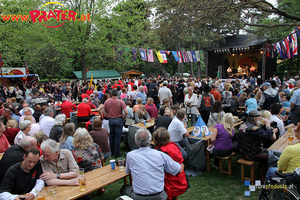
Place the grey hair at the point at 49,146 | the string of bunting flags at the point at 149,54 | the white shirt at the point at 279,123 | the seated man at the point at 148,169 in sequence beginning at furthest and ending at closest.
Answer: the string of bunting flags at the point at 149,54
the white shirt at the point at 279,123
the grey hair at the point at 49,146
the seated man at the point at 148,169

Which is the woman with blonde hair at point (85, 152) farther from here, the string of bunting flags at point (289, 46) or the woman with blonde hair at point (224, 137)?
the string of bunting flags at point (289, 46)

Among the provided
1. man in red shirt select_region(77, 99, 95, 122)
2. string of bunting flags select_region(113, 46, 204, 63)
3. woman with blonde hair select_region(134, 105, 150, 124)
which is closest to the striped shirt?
woman with blonde hair select_region(134, 105, 150, 124)

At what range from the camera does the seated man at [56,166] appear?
8.45 feet

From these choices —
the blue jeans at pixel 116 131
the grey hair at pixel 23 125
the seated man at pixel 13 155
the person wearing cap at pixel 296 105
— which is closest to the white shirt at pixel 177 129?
the blue jeans at pixel 116 131

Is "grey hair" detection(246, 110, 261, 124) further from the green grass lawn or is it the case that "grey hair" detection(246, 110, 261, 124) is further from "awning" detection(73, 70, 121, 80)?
"awning" detection(73, 70, 121, 80)

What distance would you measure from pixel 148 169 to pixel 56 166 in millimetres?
1294

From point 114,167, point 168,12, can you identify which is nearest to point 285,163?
point 114,167

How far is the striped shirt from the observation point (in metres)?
2.68

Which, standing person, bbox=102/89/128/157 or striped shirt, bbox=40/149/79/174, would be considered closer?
striped shirt, bbox=40/149/79/174

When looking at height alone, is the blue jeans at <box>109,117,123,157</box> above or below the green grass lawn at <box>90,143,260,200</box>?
above

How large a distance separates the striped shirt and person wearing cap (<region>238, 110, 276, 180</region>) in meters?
2.96

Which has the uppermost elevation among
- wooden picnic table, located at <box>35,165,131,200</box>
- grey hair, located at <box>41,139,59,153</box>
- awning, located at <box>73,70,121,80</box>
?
awning, located at <box>73,70,121,80</box>

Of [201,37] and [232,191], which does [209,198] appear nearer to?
[232,191]

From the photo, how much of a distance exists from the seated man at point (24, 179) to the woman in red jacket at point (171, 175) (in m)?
1.56
